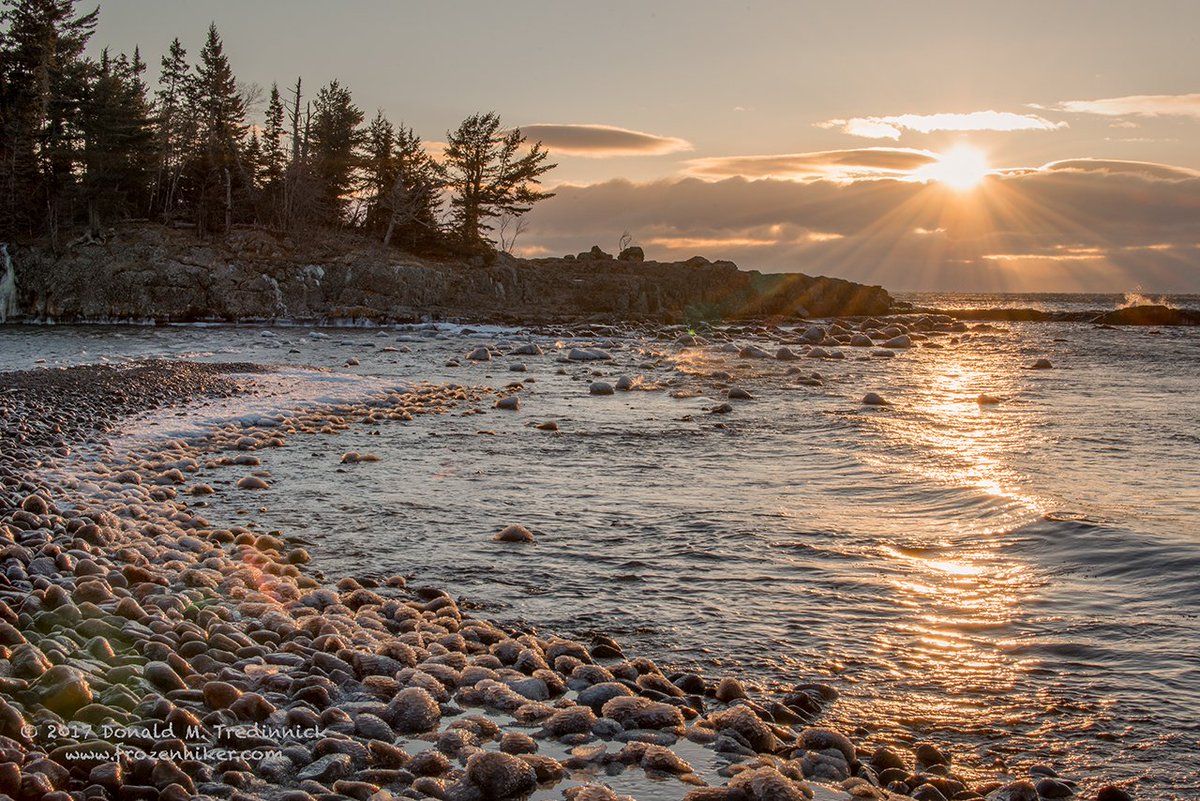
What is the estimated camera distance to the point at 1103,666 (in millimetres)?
4664

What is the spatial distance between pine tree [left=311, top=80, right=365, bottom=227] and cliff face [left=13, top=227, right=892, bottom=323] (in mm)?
4347

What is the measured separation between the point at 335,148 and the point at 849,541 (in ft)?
172

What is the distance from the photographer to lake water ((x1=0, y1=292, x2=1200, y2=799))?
4328 millimetres

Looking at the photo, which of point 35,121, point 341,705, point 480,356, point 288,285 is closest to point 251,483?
point 341,705

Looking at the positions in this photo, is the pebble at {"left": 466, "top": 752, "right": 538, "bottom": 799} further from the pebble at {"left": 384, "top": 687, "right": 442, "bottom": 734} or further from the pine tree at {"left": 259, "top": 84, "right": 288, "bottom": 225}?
the pine tree at {"left": 259, "top": 84, "right": 288, "bottom": 225}

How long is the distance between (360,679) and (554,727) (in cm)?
101

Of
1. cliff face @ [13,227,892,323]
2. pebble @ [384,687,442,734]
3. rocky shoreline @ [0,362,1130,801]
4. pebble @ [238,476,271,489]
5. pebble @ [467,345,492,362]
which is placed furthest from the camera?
cliff face @ [13,227,892,323]

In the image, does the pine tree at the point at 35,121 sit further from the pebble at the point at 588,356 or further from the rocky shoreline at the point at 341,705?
the rocky shoreline at the point at 341,705

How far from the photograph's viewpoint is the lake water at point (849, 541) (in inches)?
170

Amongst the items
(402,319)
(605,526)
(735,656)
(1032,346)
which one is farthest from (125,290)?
(735,656)

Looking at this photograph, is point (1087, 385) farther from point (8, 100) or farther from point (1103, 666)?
point (8, 100)

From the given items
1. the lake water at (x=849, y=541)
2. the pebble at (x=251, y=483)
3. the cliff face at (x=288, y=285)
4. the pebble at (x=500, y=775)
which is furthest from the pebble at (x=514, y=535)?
the cliff face at (x=288, y=285)

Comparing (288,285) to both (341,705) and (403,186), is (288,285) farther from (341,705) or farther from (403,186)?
(341,705)

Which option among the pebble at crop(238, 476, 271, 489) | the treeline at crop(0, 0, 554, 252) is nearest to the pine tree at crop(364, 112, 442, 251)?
the treeline at crop(0, 0, 554, 252)
